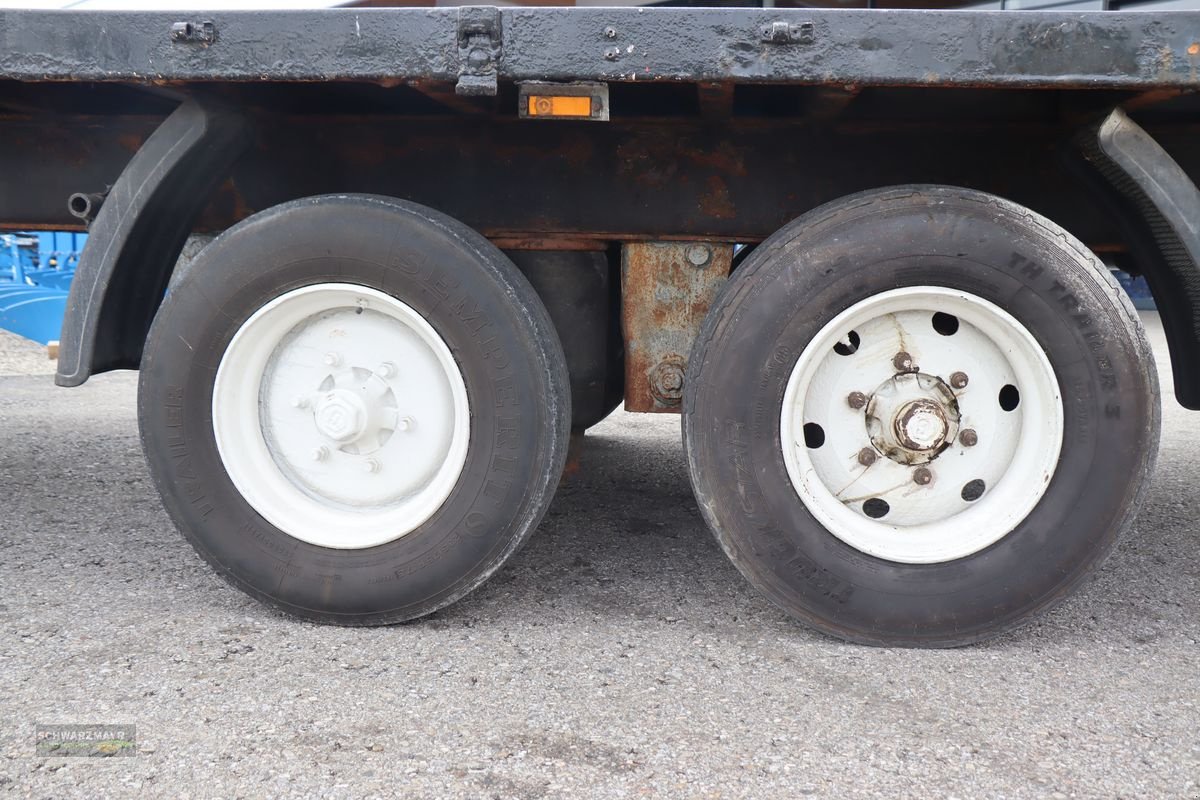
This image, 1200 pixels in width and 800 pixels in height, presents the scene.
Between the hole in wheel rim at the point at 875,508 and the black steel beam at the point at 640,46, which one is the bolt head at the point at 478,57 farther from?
the hole in wheel rim at the point at 875,508

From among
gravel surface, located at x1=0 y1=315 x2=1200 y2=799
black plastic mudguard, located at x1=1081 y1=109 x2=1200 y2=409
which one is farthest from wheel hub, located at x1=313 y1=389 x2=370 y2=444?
black plastic mudguard, located at x1=1081 y1=109 x2=1200 y2=409

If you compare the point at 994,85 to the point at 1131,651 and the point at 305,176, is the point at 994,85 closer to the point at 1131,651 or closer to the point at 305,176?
the point at 1131,651

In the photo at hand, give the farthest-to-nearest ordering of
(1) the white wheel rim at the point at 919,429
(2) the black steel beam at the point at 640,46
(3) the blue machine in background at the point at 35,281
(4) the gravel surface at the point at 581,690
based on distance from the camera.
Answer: (3) the blue machine in background at the point at 35,281 < (1) the white wheel rim at the point at 919,429 < (2) the black steel beam at the point at 640,46 < (4) the gravel surface at the point at 581,690

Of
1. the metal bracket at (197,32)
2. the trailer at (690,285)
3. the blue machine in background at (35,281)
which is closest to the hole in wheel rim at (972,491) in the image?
the trailer at (690,285)

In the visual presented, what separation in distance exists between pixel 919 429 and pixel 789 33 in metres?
0.99

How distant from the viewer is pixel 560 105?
2.16m

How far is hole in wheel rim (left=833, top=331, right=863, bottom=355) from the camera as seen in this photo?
239 cm

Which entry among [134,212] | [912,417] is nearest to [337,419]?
[134,212]

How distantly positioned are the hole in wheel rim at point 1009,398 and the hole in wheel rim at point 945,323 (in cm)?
20

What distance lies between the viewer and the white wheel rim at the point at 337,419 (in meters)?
2.41

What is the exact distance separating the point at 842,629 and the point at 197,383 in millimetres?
1749

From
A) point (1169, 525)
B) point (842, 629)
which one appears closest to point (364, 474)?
point (842, 629)

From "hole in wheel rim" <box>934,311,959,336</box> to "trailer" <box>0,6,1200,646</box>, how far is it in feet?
0.11

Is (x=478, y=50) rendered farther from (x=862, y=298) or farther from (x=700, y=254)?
(x=862, y=298)
